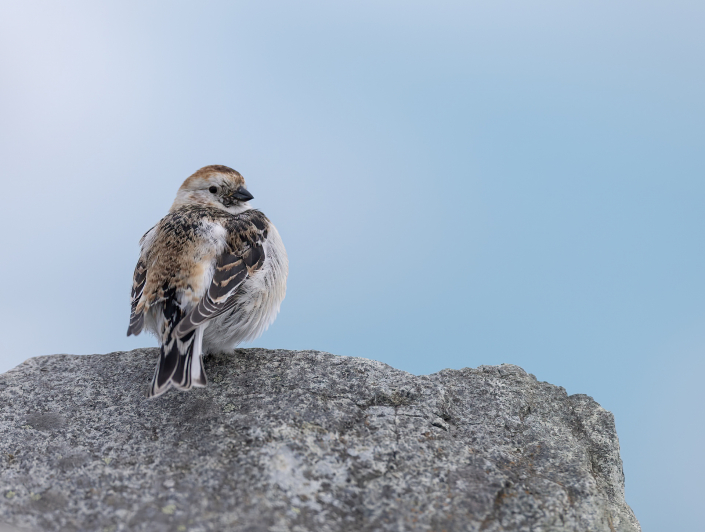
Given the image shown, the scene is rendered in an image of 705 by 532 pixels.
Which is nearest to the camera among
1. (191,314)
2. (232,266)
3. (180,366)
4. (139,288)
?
(180,366)

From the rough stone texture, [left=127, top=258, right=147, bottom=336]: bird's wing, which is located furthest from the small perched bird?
the rough stone texture

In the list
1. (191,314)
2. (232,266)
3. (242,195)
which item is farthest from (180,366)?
(242,195)

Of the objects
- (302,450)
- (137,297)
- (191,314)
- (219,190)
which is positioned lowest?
(302,450)

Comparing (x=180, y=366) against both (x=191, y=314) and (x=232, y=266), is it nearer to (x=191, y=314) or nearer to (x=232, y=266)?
(x=191, y=314)

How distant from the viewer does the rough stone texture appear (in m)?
3.36

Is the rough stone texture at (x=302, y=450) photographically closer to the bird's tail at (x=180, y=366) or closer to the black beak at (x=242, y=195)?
the bird's tail at (x=180, y=366)

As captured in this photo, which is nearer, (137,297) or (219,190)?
(137,297)

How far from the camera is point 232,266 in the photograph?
15.9 ft

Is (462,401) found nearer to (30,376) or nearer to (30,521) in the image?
(30,521)

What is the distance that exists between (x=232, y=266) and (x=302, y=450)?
176 cm

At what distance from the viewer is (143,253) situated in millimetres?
5336

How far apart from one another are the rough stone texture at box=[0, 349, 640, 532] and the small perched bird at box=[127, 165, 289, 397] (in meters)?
0.33

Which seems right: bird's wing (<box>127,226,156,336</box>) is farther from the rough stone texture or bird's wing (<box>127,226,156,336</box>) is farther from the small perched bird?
the rough stone texture

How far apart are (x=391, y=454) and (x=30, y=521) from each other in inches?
83.5
